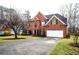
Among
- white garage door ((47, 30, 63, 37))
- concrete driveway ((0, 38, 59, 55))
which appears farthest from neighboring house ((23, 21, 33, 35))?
white garage door ((47, 30, 63, 37))

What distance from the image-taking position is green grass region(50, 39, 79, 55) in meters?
2.69

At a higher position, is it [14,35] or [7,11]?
[7,11]

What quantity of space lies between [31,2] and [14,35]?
735 mm

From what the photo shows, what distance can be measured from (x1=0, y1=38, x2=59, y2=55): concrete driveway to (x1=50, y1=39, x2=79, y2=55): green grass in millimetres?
94

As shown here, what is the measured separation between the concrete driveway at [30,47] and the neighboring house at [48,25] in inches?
5.6

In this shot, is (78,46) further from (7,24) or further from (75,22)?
(7,24)

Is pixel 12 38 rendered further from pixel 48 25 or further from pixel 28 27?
pixel 48 25

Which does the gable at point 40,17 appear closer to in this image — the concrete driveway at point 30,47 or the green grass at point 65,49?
→ the concrete driveway at point 30,47

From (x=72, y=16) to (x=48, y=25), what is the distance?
0.50 m

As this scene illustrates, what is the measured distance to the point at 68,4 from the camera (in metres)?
2.74

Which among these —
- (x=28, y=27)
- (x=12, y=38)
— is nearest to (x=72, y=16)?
(x=28, y=27)

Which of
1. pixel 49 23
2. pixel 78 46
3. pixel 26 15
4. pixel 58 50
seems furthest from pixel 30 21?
pixel 78 46

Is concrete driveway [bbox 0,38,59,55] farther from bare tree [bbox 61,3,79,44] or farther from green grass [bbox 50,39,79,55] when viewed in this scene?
bare tree [bbox 61,3,79,44]

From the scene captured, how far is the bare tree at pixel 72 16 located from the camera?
2555mm
